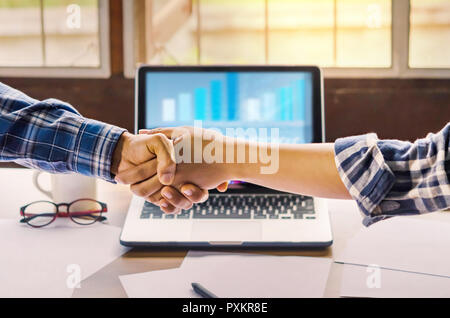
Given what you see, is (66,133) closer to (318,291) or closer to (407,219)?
(318,291)

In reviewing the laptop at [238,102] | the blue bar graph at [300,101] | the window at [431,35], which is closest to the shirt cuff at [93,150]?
the laptop at [238,102]

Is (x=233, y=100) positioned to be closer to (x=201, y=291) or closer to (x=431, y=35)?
(x=201, y=291)

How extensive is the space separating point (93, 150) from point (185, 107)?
0.25 m

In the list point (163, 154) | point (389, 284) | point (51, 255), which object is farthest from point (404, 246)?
point (51, 255)

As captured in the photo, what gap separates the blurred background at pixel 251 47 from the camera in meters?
2.74

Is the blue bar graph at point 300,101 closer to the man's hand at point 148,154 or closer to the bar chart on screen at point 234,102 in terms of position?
the bar chart on screen at point 234,102

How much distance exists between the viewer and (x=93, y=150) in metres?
1.15

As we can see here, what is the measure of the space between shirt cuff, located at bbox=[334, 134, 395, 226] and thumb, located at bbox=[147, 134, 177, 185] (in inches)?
15.5

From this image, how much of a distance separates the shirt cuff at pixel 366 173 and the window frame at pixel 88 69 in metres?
2.13

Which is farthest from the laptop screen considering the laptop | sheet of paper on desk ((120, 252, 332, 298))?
sheet of paper on desk ((120, 252, 332, 298))

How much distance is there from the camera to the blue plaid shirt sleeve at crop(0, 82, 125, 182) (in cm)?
113

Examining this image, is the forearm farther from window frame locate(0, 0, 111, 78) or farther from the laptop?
window frame locate(0, 0, 111, 78)

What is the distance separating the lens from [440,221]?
1.17 m
